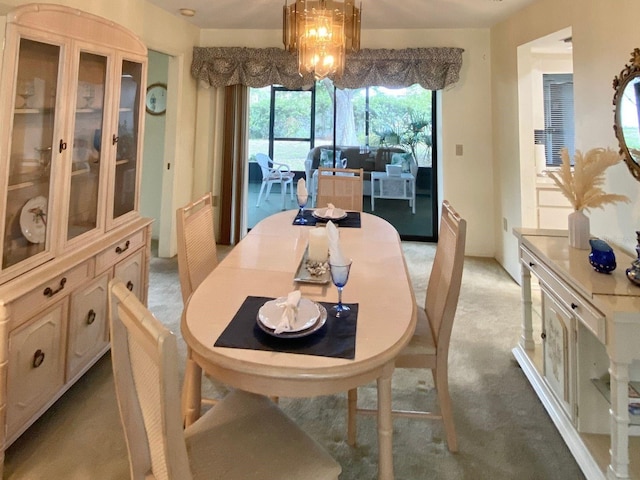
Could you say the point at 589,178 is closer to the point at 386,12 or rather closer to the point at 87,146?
the point at 87,146

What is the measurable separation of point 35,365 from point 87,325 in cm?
39

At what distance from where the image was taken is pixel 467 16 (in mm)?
3961

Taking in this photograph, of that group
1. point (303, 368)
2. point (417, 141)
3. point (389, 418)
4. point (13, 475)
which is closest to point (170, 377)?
point (303, 368)

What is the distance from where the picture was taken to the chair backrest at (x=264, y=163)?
17.7 feet

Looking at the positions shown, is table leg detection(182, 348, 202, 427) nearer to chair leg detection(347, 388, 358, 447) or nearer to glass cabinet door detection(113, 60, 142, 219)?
chair leg detection(347, 388, 358, 447)

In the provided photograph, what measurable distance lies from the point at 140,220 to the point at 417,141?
357cm

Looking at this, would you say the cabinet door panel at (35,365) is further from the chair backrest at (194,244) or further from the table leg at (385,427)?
the table leg at (385,427)

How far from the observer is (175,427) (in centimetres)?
86

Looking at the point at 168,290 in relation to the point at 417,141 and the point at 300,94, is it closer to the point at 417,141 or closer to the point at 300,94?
the point at 300,94

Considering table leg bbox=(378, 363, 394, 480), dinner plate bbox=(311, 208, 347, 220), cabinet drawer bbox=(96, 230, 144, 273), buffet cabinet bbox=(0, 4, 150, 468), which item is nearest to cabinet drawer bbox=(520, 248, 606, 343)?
table leg bbox=(378, 363, 394, 480)

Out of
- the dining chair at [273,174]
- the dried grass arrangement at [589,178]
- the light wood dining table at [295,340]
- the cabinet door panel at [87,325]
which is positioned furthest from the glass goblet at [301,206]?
the dining chair at [273,174]

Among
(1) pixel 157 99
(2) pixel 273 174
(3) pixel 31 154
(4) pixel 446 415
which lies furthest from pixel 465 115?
(3) pixel 31 154

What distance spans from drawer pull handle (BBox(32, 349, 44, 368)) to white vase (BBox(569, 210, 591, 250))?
2.62 meters

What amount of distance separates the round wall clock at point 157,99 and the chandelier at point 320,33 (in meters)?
2.99
